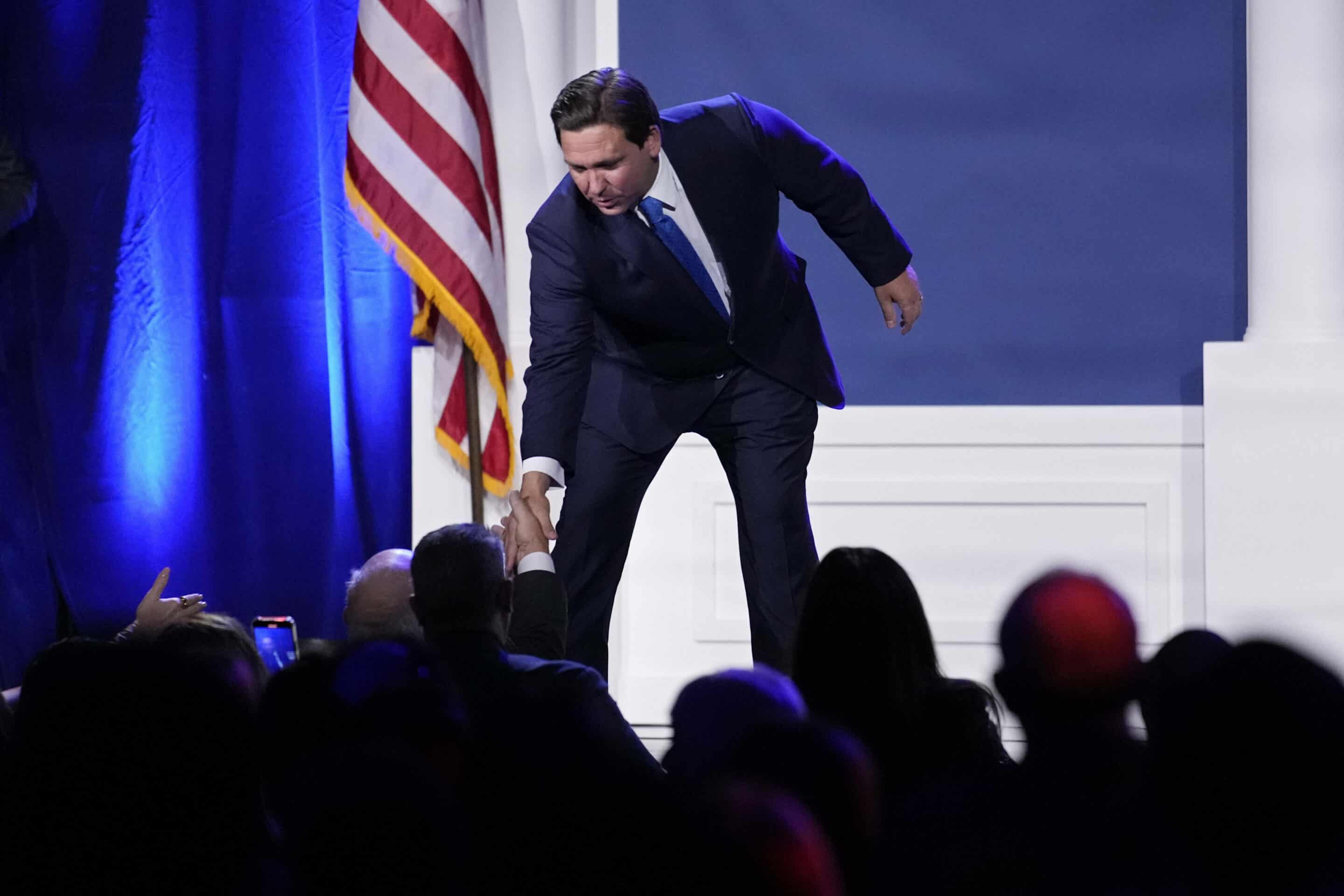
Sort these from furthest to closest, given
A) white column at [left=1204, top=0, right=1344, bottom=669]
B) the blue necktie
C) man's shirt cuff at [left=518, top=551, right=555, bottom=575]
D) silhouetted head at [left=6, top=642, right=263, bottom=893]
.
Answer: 1. white column at [left=1204, top=0, right=1344, bottom=669]
2. the blue necktie
3. man's shirt cuff at [left=518, top=551, right=555, bottom=575]
4. silhouetted head at [left=6, top=642, right=263, bottom=893]

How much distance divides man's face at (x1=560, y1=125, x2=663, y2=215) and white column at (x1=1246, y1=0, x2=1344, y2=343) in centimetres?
195

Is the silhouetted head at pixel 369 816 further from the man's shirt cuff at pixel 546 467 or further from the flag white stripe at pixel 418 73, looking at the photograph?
the flag white stripe at pixel 418 73

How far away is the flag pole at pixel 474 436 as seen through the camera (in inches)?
156

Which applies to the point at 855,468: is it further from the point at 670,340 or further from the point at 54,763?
the point at 54,763

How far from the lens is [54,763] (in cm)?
102

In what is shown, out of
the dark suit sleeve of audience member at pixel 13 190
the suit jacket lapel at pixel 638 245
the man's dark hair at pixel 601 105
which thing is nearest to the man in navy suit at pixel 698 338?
the suit jacket lapel at pixel 638 245

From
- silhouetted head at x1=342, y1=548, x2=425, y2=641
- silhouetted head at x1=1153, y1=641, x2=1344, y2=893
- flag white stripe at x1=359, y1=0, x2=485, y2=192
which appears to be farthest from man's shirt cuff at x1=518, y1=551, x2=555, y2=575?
flag white stripe at x1=359, y1=0, x2=485, y2=192

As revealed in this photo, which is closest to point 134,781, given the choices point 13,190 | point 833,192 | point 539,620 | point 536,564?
point 539,620

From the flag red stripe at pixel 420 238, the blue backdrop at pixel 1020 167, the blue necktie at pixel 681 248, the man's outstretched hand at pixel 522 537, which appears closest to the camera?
the man's outstretched hand at pixel 522 537

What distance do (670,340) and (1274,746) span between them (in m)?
1.98

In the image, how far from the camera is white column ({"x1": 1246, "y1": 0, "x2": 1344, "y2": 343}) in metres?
3.82

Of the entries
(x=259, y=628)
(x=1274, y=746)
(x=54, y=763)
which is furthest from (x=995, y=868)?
(x=259, y=628)

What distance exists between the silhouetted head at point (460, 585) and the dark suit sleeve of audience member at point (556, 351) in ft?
2.80

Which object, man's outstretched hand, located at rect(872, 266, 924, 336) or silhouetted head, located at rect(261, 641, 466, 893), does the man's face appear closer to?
man's outstretched hand, located at rect(872, 266, 924, 336)
